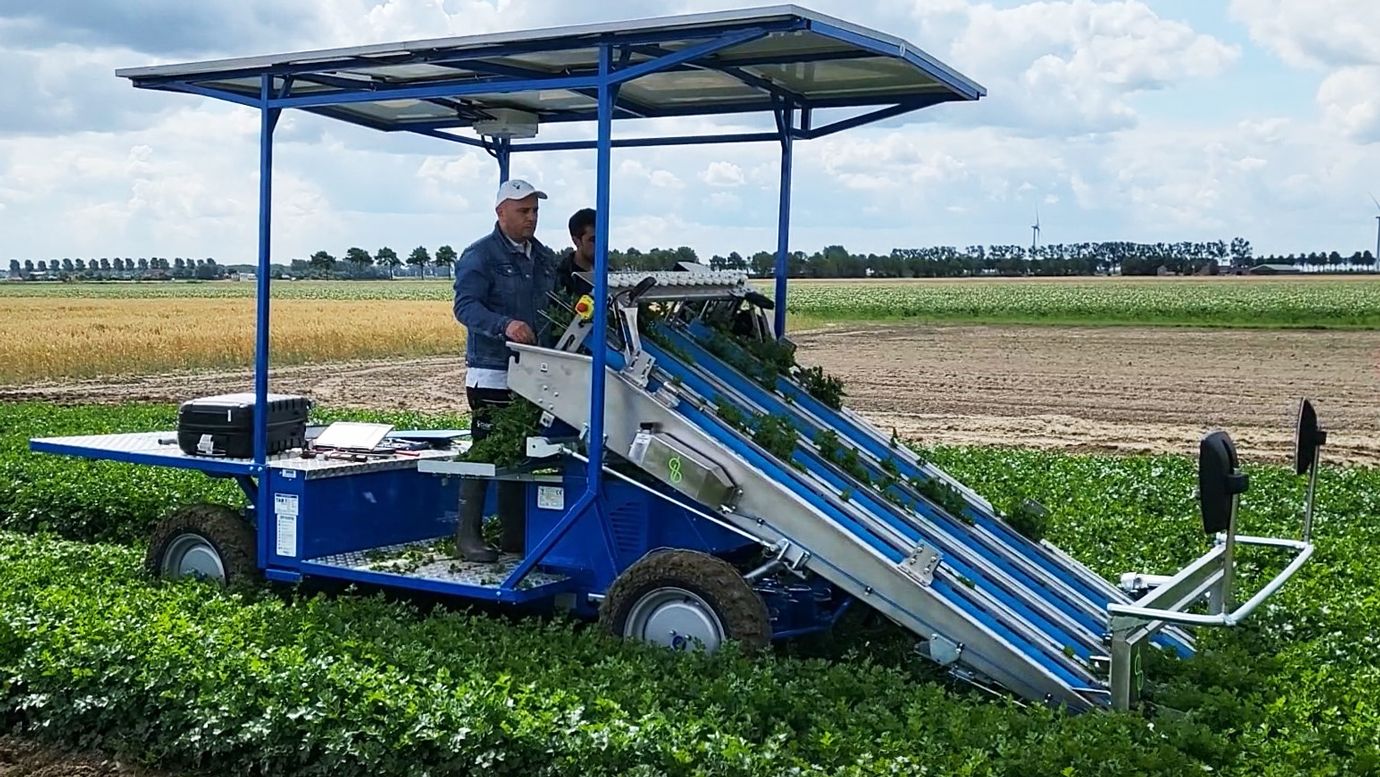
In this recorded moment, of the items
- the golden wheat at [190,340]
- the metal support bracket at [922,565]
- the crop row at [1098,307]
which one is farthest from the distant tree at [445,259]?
the crop row at [1098,307]

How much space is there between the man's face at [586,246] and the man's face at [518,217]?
0.34 metres

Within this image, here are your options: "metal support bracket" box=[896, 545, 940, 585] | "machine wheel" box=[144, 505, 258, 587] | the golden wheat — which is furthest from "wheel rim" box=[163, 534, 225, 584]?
the golden wheat

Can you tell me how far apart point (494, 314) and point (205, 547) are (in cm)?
231

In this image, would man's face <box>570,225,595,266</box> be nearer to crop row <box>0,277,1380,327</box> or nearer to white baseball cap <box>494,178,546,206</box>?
white baseball cap <box>494,178,546,206</box>

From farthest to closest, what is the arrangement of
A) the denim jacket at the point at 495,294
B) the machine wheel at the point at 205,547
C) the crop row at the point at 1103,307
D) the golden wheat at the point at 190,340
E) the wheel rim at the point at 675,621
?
the crop row at the point at 1103,307 → the golden wheat at the point at 190,340 → the machine wheel at the point at 205,547 → the denim jacket at the point at 495,294 → the wheel rim at the point at 675,621

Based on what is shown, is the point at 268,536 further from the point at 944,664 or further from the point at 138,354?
the point at 138,354

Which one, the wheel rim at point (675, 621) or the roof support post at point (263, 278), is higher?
the roof support post at point (263, 278)

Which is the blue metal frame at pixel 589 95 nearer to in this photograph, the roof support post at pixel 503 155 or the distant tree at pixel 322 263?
the roof support post at pixel 503 155

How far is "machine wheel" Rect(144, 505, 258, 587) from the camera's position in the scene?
8133mm

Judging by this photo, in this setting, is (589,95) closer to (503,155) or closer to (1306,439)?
(503,155)

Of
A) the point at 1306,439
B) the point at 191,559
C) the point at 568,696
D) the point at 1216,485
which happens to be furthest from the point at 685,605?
the point at 191,559

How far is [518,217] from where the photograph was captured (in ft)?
26.1

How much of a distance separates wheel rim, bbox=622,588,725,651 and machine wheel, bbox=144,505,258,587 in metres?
2.69

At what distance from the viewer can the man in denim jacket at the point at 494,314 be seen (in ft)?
25.4
